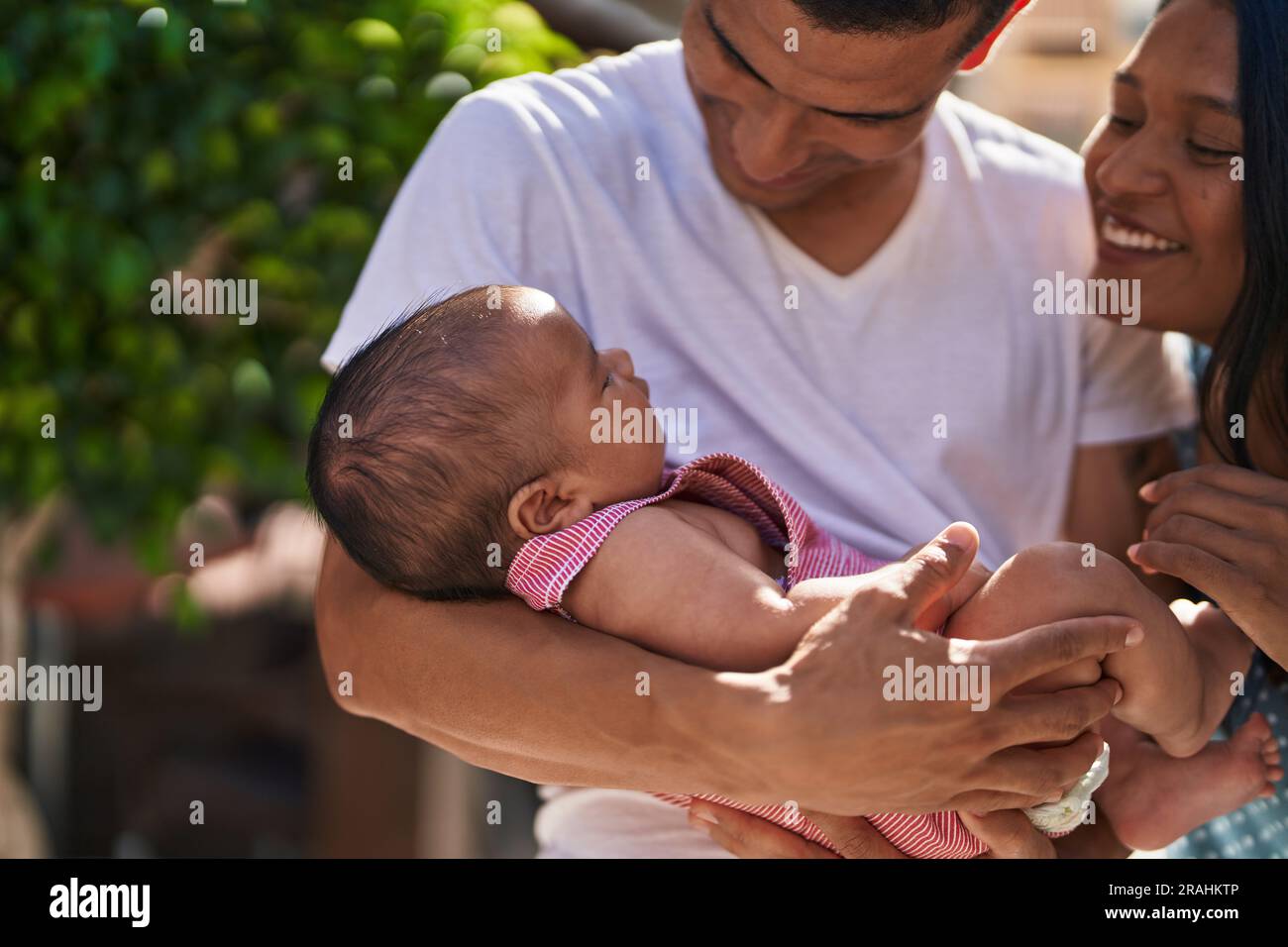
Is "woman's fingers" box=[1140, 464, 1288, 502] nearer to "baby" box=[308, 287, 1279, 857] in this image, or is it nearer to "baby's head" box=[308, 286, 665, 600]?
"baby" box=[308, 287, 1279, 857]

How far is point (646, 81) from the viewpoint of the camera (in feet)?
7.02

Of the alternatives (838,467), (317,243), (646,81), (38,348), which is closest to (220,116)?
(317,243)

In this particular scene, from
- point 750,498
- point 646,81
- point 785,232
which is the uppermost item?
point 646,81

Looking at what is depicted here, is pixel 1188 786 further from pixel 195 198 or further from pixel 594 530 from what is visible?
pixel 195 198

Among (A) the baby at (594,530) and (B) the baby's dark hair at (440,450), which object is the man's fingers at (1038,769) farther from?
(B) the baby's dark hair at (440,450)

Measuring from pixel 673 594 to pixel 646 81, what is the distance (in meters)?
0.89

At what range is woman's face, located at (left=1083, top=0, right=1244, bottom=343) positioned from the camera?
191cm

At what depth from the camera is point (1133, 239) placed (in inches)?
81.5

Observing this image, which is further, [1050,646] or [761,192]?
[761,192]

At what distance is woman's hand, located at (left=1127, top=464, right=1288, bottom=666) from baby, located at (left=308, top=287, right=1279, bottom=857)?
7 centimetres

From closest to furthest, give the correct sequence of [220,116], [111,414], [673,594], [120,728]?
[673,594], [220,116], [111,414], [120,728]

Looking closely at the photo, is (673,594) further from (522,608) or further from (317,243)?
(317,243)

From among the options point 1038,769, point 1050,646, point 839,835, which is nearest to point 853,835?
point 839,835

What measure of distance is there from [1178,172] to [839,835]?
103 cm
